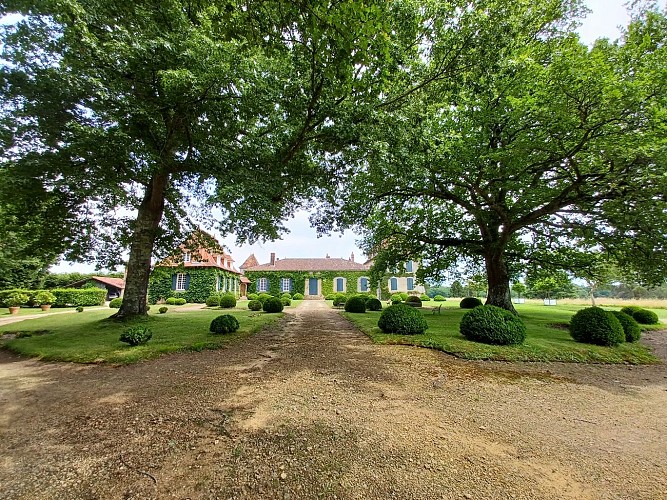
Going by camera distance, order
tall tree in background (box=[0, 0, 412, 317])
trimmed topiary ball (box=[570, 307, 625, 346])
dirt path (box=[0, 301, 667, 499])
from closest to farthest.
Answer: dirt path (box=[0, 301, 667, 499]) → tall tree in background (box=[0, 0, 412, 317]) → trimmed topiary ball (box=[570, 307, 625, 346])

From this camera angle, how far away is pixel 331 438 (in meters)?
2.99

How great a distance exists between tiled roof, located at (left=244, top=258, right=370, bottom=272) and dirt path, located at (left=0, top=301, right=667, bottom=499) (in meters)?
26.9

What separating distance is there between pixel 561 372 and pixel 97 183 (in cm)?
Answer: 1165

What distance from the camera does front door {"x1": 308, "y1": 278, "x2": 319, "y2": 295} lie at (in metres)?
32.2

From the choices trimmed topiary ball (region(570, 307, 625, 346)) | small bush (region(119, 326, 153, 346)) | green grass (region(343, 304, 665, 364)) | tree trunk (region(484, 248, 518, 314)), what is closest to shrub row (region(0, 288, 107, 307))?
small bush (region(119, 326, 153, 346))

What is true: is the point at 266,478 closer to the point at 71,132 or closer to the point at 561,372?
the point at 561,372

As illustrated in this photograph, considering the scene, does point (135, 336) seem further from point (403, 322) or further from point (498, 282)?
point (498, 282)

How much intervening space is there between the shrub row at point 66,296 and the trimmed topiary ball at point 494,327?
88.1 feet

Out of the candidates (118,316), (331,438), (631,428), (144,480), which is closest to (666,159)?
(631,428)

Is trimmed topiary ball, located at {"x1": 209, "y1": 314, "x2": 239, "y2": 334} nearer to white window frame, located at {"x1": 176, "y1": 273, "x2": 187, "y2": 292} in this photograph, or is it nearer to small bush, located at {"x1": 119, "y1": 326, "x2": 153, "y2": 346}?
small bush, located at {"x1": 119, "y1": 326, "x2": 153, "y2": 346}

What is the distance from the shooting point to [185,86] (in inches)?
234

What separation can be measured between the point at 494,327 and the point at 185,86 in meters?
9.05

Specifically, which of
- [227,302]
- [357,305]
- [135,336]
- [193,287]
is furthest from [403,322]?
[193,287]

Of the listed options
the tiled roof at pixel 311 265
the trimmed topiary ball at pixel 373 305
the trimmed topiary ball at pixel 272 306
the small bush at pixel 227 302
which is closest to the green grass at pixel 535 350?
the trimmed topiary ball at pixel 272 306
